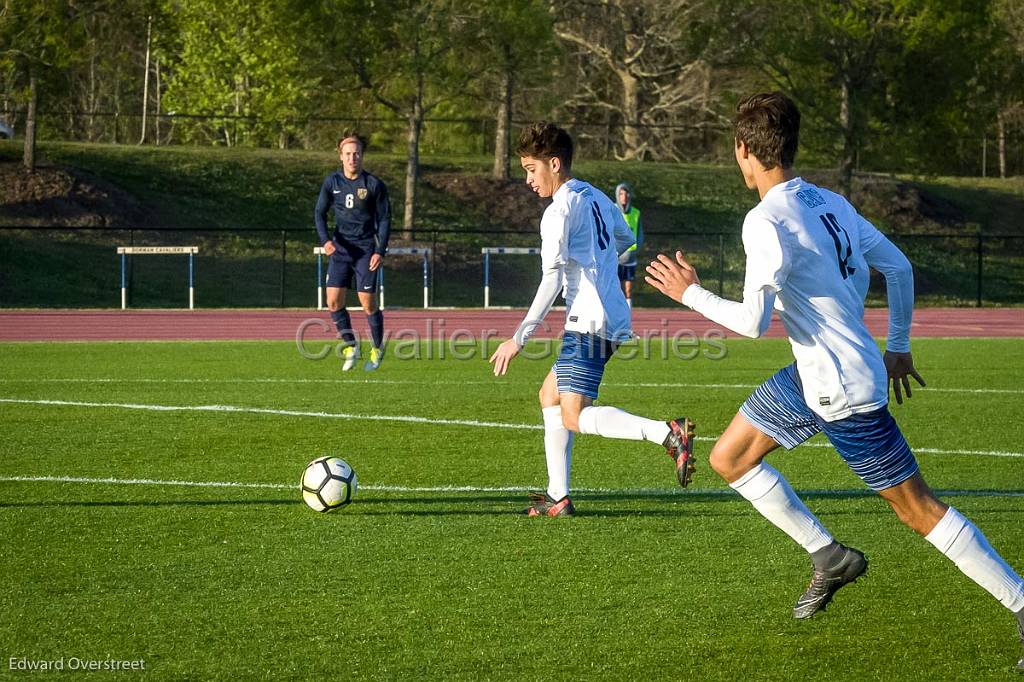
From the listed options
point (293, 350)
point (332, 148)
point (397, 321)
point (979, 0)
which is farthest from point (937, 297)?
point (332, 148)

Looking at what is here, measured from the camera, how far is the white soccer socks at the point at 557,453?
22.3 ft

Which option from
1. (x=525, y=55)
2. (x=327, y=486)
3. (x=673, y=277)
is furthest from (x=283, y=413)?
(x=525, y=55)

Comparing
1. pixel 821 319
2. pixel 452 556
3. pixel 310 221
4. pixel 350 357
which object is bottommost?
pixel 350 357

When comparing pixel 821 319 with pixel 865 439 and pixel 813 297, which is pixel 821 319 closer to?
pixel 813 297

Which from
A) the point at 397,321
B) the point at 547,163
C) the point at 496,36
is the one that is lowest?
the point at 397,321

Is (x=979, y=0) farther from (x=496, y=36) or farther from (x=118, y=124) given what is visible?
(x=118, y=124)

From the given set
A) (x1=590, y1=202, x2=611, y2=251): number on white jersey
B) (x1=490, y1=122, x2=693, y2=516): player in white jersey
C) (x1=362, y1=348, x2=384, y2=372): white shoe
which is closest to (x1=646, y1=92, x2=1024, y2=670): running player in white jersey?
(x1=490, y1=122, x2=693, y2=516): player in white jersey

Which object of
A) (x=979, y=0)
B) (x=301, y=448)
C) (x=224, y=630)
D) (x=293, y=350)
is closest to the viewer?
(x=224, y=630)

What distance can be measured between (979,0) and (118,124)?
3352 cm

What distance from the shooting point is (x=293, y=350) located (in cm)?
1716

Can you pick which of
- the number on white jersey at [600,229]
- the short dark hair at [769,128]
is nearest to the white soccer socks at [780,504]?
the short dark hair at [769,128]

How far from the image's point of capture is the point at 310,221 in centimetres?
3688

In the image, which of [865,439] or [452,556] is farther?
[452,556]

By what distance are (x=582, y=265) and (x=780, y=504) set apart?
7.13ft
